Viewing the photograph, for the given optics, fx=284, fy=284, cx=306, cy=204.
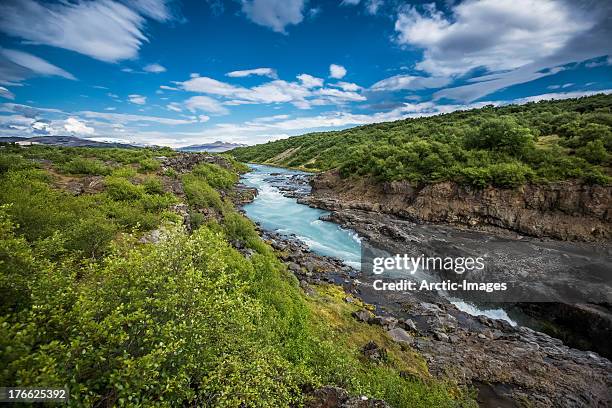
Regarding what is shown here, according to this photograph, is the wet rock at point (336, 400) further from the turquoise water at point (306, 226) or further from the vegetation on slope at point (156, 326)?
the turquoise water at point (306, 226)

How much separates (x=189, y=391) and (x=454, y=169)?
4290 centimetres

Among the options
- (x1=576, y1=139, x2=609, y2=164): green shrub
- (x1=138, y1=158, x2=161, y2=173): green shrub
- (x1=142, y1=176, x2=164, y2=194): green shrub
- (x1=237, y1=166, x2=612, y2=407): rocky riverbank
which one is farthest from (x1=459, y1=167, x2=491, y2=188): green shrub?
(x1=138, y1=158, x2=161, y2=173): green shrub

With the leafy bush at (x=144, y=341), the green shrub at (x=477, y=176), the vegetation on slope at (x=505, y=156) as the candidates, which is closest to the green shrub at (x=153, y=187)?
the leafy bush at (x=144, y=341)

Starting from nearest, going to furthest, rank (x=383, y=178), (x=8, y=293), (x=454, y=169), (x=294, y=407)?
(x=8, y=293) < (x=294, y=407) < (x=454, y=169) < (x=383, y=178)

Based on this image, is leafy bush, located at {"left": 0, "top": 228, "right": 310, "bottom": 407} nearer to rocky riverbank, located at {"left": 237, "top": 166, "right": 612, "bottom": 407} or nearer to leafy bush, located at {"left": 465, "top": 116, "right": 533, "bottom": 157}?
rocky riverbank, located at {"left": 237, "top": 166, "right": 612, "bottom": 407}

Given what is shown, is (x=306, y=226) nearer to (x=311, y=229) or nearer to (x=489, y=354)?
(x=311, y=229)

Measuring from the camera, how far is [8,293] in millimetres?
5660

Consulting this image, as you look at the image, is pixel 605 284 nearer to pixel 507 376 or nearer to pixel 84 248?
pixel 507 376

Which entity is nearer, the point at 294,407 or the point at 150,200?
the point at 294,407

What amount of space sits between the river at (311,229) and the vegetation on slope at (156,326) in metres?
10.2

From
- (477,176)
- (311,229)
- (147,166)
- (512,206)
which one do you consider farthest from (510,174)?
(147,166)

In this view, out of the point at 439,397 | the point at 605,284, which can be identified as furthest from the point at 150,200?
the point at 605,284

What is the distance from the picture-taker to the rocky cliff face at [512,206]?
3192 centimetres

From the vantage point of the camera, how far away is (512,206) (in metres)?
35.9
